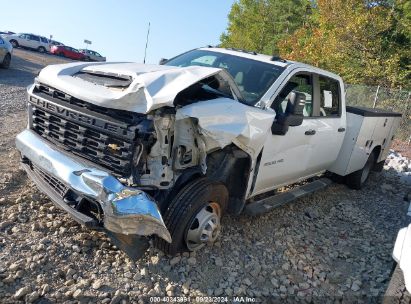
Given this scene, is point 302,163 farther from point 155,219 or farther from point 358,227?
point 155,219

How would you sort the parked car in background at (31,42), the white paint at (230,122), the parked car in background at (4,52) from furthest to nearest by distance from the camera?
the parked car in background at (31,42) < the parked car in background at (4,52) < the white paint at (230,122)

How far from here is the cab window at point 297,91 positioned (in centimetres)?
434

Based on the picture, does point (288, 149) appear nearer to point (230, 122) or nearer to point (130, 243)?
point (230, 122)

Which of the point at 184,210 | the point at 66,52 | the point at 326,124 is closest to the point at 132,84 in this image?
the point at 184,210

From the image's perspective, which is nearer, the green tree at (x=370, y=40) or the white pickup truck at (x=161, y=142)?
the white pickup truck at (x=161, y=142)

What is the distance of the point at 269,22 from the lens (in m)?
35.3

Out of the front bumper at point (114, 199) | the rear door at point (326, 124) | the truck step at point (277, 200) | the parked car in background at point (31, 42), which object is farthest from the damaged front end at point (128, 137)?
the parked car in background at point (31, 42)

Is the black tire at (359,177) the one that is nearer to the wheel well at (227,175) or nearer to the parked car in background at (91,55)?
the wheel well at (227,175)

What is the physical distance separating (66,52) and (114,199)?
38.8m

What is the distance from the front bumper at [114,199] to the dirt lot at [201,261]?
19.9 inches

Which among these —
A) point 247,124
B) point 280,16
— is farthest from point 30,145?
point 280,16

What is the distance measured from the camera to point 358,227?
18.1 ft

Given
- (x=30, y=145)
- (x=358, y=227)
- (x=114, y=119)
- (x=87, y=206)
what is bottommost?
(x=358, y=227)

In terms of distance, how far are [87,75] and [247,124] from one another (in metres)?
1.59
